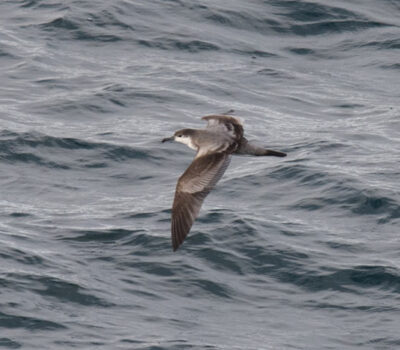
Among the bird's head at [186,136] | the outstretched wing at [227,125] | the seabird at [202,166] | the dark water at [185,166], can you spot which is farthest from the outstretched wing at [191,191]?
the dark water at [185,166]

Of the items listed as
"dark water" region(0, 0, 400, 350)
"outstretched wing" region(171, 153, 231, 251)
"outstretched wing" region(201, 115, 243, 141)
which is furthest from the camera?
"outstretched wing" region(201, 115, 243, 141)

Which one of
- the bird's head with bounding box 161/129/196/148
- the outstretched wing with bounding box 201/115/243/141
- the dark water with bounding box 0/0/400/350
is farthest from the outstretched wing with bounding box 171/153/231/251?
the dark water with bounding box 0/0/400/350

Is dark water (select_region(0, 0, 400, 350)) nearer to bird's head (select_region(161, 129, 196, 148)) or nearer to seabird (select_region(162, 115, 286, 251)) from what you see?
seabird (select_region(162, 115, 286, 251))

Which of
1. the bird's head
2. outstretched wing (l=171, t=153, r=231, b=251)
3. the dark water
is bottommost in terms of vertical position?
the dark water

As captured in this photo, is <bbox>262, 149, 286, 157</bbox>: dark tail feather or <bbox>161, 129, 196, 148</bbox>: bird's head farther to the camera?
<bbox>161, 129, 196, 148</bbox>: bird's head

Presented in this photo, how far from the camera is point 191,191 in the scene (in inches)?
467

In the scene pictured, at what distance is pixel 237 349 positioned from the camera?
11.6m

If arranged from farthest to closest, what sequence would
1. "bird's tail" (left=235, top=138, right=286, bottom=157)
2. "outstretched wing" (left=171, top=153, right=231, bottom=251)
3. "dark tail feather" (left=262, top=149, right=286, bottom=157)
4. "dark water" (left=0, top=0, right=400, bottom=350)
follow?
"bird's tail" (left=235, top=138, right=286, bottom=157) → "dark water" (left=0, top=0, right=400, bottom=350) → "dark tail feather" (left=262, top=149, right=286, bottom=157) → "outstretched wing" (left=171, top=153, right=231, bottom=251)

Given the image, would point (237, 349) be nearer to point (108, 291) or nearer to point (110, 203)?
point (108, 291)

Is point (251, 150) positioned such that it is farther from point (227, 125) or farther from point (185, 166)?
point (185, 166)

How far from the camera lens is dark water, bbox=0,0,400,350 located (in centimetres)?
1238

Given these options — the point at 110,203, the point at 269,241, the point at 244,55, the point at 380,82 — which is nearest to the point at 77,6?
the point at 244,55

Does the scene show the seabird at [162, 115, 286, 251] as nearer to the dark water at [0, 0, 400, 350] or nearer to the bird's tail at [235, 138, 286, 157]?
the bird's tail at [235, 138, 286, 157]

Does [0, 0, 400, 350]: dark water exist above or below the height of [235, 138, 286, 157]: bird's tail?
below
